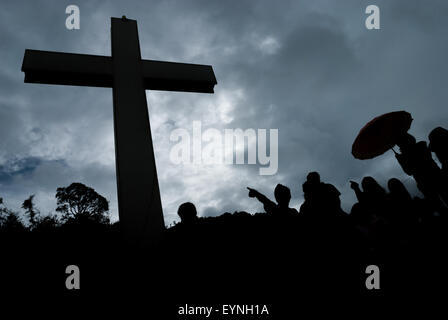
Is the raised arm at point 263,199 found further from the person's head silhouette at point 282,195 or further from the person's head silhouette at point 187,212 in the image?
the person's head silhouette at point 187,212

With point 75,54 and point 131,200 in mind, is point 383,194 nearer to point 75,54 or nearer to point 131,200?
point 131,200

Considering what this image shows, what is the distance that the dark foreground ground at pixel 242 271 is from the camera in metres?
2.41

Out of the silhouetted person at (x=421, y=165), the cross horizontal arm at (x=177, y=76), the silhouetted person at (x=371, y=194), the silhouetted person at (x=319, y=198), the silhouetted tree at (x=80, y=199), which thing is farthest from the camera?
the silhouetted tree at (x=80, y=199)

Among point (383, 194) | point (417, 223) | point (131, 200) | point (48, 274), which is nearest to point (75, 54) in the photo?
point (131, 200)

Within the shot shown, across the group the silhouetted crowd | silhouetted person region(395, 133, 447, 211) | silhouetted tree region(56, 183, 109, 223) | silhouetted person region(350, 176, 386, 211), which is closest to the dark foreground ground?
the silhouetted crowd

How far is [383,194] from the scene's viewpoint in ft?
10.4

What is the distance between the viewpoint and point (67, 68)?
4559 millimetres

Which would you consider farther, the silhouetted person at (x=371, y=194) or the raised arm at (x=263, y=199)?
the silhouetted person at (x=371, y=194)

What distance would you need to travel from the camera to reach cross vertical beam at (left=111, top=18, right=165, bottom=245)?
11.4 feet

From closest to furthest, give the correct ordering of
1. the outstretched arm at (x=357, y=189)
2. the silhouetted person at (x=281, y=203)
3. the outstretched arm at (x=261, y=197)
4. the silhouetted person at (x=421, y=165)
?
the silhouetted person at (x=281, y=203)
the outstretched arm at (x=261, y=197)
the silhouetted person at (x=421, y=165)
the outstretched arm at (x=357, y=189)

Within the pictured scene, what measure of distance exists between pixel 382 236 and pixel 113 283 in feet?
8.74

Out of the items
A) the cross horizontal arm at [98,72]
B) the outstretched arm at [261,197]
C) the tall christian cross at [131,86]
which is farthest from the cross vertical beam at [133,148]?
the outstretched arm at [261,197]

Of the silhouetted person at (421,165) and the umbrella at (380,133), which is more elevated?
the umbrella at (380,133)
